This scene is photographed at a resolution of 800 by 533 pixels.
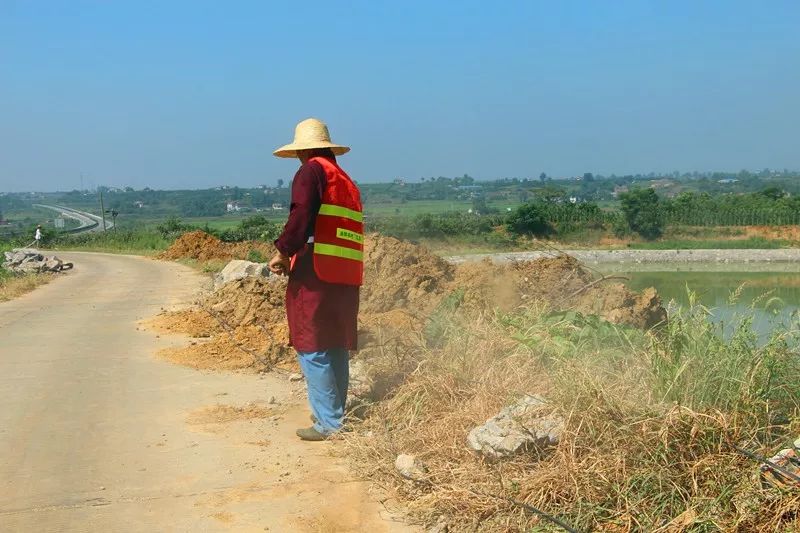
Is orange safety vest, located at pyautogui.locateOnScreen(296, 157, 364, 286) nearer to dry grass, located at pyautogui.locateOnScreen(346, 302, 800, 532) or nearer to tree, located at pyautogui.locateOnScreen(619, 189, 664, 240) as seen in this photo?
dry grass, located at pyautogui.locateOnScreen(346, 302, 800, 532)

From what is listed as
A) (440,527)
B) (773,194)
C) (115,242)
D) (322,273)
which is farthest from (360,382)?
(773,194)

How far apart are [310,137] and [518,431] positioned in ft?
8.32

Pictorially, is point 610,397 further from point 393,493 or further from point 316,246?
point 316,246

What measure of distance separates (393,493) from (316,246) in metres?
1.75

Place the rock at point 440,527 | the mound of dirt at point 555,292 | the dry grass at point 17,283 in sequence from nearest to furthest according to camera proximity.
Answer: the rock at point 440,527
the mound of dirt at point 555,292
the dry grass at point 17,283

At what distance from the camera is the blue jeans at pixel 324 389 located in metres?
5.71

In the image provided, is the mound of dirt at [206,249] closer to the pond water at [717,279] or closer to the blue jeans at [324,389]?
the pond water at [717,279]

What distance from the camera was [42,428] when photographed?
20.1 ft

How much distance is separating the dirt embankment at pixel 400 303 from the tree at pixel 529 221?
33.7 m

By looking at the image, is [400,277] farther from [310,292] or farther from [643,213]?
[643,213]

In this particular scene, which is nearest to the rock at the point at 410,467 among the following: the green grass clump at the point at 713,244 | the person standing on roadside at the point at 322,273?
the person standing on roadside at the point at 322,273

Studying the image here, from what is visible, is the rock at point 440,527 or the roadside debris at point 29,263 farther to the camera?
the roadside debris at point 29,263

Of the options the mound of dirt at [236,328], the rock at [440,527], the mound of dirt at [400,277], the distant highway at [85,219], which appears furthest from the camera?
the distant highway at [85,219]

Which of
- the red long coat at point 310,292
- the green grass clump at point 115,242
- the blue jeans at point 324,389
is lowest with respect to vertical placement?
the green grass clump at point 115,242
